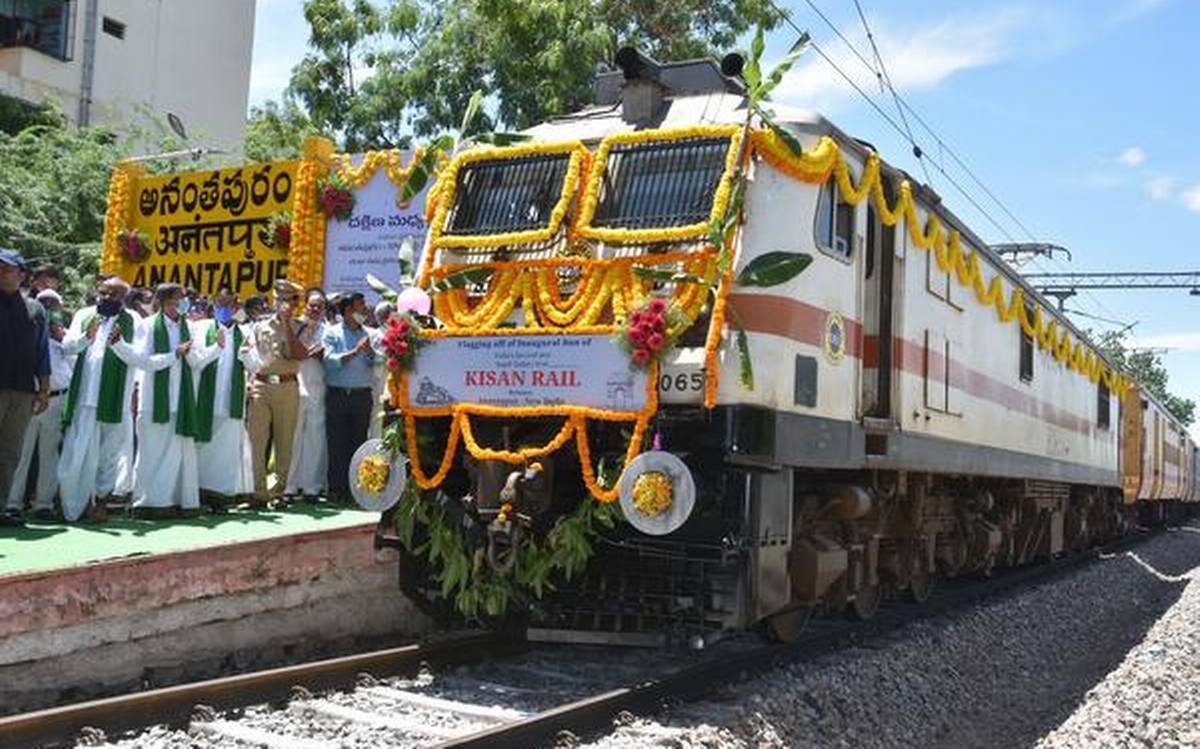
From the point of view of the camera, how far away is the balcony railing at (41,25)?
2846 cm

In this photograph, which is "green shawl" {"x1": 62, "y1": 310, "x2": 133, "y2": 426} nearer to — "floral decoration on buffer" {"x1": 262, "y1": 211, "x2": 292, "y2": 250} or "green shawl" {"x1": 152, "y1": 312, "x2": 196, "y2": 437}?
"green shawl" {"x1": 152, "y1": 312, "x2": 196, "y2": 437}

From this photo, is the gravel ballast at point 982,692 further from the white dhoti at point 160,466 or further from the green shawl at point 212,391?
the green shawl at point 212,391

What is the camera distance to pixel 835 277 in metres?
6.76

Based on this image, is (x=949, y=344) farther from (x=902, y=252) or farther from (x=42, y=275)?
(x=42, y=275)

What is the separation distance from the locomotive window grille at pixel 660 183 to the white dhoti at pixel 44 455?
4609 mm

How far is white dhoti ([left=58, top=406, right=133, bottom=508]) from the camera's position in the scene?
7.92 m

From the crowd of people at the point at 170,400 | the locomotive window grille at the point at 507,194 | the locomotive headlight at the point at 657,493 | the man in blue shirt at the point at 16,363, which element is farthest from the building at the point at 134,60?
the locomotive headlight at the point at 657,493

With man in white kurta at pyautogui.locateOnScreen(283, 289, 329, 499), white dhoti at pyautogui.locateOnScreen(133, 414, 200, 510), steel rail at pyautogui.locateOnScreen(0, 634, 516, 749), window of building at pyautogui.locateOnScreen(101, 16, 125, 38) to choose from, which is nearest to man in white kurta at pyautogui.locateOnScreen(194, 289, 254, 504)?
white dhoti at pyautogui.locateOnScreen(133, 414, 200, 510)

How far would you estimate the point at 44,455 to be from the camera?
8.32 metres

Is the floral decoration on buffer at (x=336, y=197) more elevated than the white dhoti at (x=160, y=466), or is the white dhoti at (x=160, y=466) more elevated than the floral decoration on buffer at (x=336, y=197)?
the floral decoration on buffer at (x=336, y=197)

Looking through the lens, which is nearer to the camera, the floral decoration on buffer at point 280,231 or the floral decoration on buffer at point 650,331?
the floral decoration on buffer at point 650,331

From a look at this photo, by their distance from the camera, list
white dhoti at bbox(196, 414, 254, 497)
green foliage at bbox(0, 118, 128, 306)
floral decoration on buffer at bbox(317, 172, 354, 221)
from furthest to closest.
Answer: green foliage at bbox(0, 118, 128, 306) < floral decoration on buffer at bbox(317, 172, 354, 221) < white dhoti at bbox(196, 414, 254, 497)

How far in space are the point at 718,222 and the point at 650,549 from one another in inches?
71.5

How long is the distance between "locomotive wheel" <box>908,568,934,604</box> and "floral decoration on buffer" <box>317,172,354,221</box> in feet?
24.9
